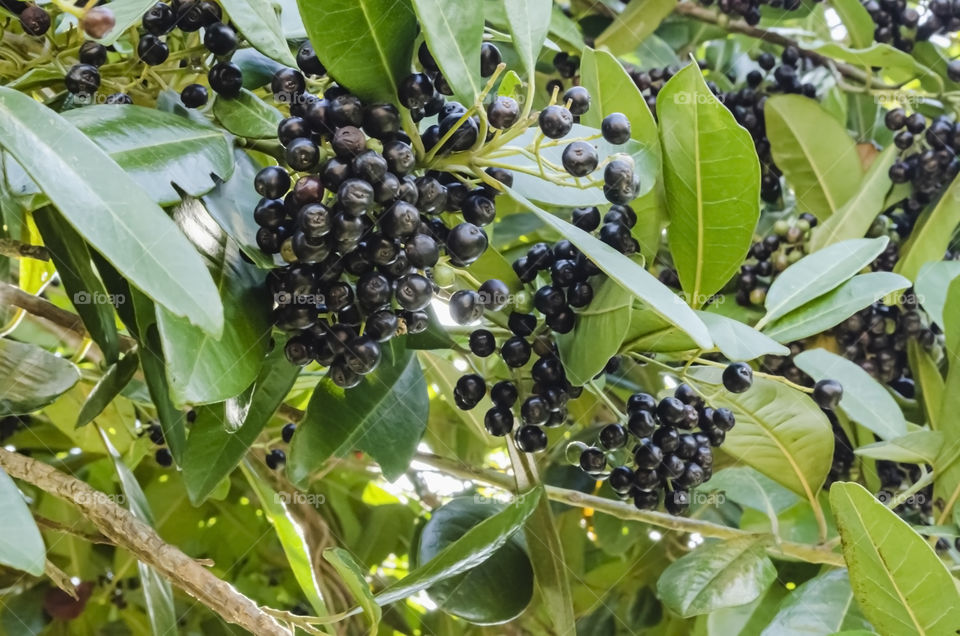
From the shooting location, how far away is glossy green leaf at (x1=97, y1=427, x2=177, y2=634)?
115 cm

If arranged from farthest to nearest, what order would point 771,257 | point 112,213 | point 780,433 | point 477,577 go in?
point 771,257
point 780,433
point 477,577
point 112,213

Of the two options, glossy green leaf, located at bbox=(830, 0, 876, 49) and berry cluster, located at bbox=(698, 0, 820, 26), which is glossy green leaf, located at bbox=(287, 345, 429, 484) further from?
glossy green leaf, located at bbox=(830, 0, 876, 49)

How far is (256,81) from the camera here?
91cm

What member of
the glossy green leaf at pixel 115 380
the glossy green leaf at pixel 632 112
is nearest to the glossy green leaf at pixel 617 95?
the glossy green leaf at pixel 632 112

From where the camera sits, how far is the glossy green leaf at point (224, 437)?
0.93 metres

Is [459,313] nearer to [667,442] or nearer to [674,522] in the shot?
[667,442]

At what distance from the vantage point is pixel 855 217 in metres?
1.58

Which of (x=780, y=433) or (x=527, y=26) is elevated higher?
(x=527, y=26)

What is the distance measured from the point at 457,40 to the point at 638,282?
0.84 feet

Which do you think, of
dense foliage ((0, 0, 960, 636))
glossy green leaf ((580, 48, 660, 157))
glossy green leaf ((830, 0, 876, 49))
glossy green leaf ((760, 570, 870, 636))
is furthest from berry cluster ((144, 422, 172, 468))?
glossy green leaf ((830, 0, 876, 49))

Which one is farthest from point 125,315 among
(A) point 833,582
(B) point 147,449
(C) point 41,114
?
(A) point 833,582

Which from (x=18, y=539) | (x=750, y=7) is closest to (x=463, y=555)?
(x=18, y=539)

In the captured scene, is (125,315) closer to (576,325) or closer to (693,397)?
(576,325)

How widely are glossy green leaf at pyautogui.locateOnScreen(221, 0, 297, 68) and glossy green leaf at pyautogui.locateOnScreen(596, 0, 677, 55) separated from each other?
3.28ft
